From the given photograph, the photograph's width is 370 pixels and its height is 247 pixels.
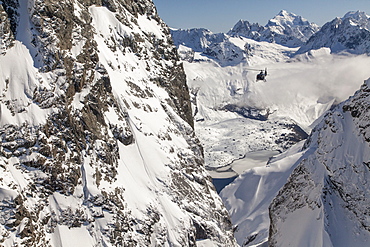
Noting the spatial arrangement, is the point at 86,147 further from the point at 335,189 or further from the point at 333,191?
the point at 335,189

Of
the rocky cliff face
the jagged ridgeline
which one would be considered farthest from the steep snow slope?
the rocky cliff face

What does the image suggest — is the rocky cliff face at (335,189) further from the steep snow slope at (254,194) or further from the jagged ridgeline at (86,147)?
the steep snow slope at (254,194)

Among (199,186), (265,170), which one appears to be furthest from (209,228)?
(265,170)

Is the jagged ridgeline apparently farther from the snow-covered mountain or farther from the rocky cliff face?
the rocky cliff face

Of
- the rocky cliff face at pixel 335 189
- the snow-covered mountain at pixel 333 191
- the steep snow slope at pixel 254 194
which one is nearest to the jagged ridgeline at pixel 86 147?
the snow-covered mountain at pixel 333 191

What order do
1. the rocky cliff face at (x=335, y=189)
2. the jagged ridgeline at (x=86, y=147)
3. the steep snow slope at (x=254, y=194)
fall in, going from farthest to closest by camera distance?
1. the steep snow slope at (x=254, y=194)
2. the jagged ridgeline at (x=86, y=147)
3. the rocky cliff face at (x=335, y=189)

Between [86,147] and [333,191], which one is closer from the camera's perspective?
[333,191]

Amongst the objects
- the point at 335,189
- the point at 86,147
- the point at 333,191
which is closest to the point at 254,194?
the point at 333,191
